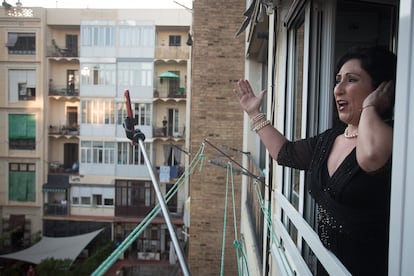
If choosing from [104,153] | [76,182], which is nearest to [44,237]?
[76,182]

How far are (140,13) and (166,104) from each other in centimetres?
418

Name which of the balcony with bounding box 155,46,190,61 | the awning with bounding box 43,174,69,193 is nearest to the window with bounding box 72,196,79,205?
the awning with bounding box 43,174,69,193

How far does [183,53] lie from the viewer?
1639 cm

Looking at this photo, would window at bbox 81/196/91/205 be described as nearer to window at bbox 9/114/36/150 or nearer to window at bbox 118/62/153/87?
window at bbox 9/114/36/150

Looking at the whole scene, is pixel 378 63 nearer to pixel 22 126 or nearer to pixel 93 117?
pixel 93 117

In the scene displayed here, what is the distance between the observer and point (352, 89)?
1.00 metres

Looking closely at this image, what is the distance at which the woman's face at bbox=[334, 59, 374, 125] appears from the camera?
3.23ft

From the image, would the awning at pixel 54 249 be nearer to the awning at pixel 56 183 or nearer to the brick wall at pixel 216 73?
the awning at pixel 56 183

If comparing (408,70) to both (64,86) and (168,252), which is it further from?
(64,86)

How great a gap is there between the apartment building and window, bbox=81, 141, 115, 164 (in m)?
0.05

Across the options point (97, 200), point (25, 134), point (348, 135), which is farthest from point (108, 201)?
point (348, 135)

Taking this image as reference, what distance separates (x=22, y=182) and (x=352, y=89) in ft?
59.1

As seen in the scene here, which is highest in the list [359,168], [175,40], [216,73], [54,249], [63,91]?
[175,40]

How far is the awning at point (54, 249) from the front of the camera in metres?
13.4
